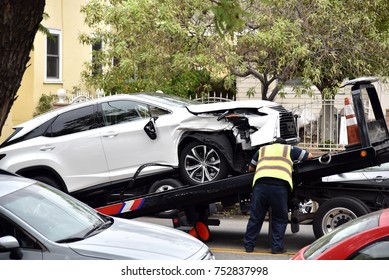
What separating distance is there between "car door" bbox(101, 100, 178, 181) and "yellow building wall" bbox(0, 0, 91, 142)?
1218 centimetres

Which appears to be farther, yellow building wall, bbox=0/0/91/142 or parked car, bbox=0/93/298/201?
yellow building wall, bbox=0/0/91/142

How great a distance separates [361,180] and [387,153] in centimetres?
65

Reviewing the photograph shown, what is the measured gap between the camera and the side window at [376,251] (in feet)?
16.5

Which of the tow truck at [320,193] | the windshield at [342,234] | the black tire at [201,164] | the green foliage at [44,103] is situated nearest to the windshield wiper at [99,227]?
the windshield at [342,234]

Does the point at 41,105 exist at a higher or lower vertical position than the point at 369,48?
lower

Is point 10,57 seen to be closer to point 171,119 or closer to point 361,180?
point 171,119

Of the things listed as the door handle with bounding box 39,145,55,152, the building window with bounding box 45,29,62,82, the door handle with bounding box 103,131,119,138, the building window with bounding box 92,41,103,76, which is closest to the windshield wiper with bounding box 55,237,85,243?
the door handle with bounding box 103,131,119,138

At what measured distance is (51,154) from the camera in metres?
12.7

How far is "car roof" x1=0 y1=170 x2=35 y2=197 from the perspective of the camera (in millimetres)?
7354

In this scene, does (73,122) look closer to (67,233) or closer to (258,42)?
(258,42)

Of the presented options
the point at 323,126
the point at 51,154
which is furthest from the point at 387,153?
the point at 323,126

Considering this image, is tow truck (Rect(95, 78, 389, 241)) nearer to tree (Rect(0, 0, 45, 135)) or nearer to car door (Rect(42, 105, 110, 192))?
car door (Rect(42, 105, 110, 192))

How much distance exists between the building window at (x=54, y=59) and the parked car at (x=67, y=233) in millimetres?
17695

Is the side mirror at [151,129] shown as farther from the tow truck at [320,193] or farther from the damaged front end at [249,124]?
the tow truck at [320,193]
